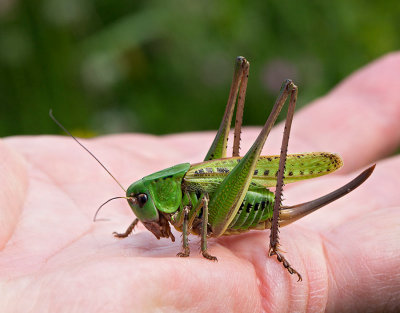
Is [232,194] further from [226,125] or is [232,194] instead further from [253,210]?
[226,125]

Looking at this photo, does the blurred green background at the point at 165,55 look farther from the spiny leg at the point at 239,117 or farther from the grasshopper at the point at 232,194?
the grasshopper at the point at 232,194

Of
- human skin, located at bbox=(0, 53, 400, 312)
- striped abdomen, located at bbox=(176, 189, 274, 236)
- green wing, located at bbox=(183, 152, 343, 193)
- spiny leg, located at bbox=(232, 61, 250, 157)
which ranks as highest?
spiny leg, located at bbox=(232, 61, 250, 157)

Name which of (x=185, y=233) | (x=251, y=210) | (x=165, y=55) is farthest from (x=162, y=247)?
(x=165, y=55)

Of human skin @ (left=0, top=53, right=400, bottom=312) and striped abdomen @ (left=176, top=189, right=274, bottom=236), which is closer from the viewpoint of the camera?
human skin @ (left=0, top=53, right=400, bottom=312)

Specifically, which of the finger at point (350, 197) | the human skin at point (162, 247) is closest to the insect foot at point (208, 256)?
the human skin at point (162, 247)

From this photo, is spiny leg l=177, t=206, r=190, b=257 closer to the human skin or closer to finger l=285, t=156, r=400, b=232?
the human skin

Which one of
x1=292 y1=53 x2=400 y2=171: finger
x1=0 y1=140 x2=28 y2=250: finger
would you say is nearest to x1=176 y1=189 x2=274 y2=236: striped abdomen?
x1=0 y1=140 x2=28 y2=250: finger
